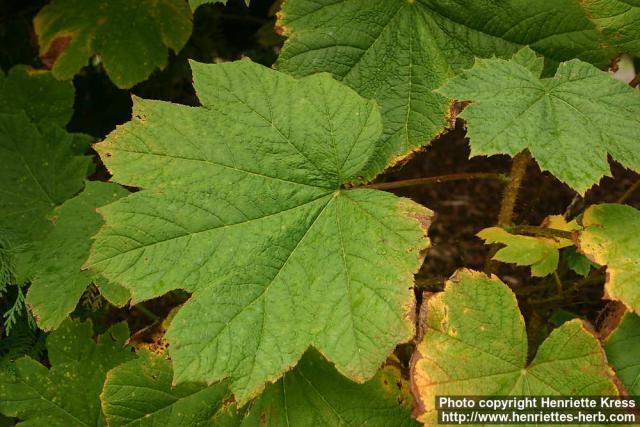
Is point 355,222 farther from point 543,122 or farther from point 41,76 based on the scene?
point 41,76

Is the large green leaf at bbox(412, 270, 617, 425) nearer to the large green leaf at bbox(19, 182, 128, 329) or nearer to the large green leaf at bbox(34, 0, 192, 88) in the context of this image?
the large green leaf at bbox(19, 182, 128, 329)

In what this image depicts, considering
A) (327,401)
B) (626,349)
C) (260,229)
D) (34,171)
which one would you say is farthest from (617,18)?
(34,171)

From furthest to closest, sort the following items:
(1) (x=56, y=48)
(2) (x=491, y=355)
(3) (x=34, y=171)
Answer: (1) (x=56, y=48)
(3) (x=34, y=171)
(2) (x=491, y=355)

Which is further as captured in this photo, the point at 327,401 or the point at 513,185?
the point at 513,185

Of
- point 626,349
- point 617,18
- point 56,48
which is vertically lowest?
point 626,349

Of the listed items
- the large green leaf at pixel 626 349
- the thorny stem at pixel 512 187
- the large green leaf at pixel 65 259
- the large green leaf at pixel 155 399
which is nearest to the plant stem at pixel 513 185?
the thorny stem at pixel 512 187

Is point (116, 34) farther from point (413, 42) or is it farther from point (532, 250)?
point (532, 250)

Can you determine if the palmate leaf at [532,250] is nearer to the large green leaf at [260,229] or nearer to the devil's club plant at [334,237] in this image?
the devil's club plant at [334,237]

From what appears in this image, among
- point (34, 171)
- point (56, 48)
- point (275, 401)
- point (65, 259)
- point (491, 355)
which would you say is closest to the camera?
point (491, 355)
